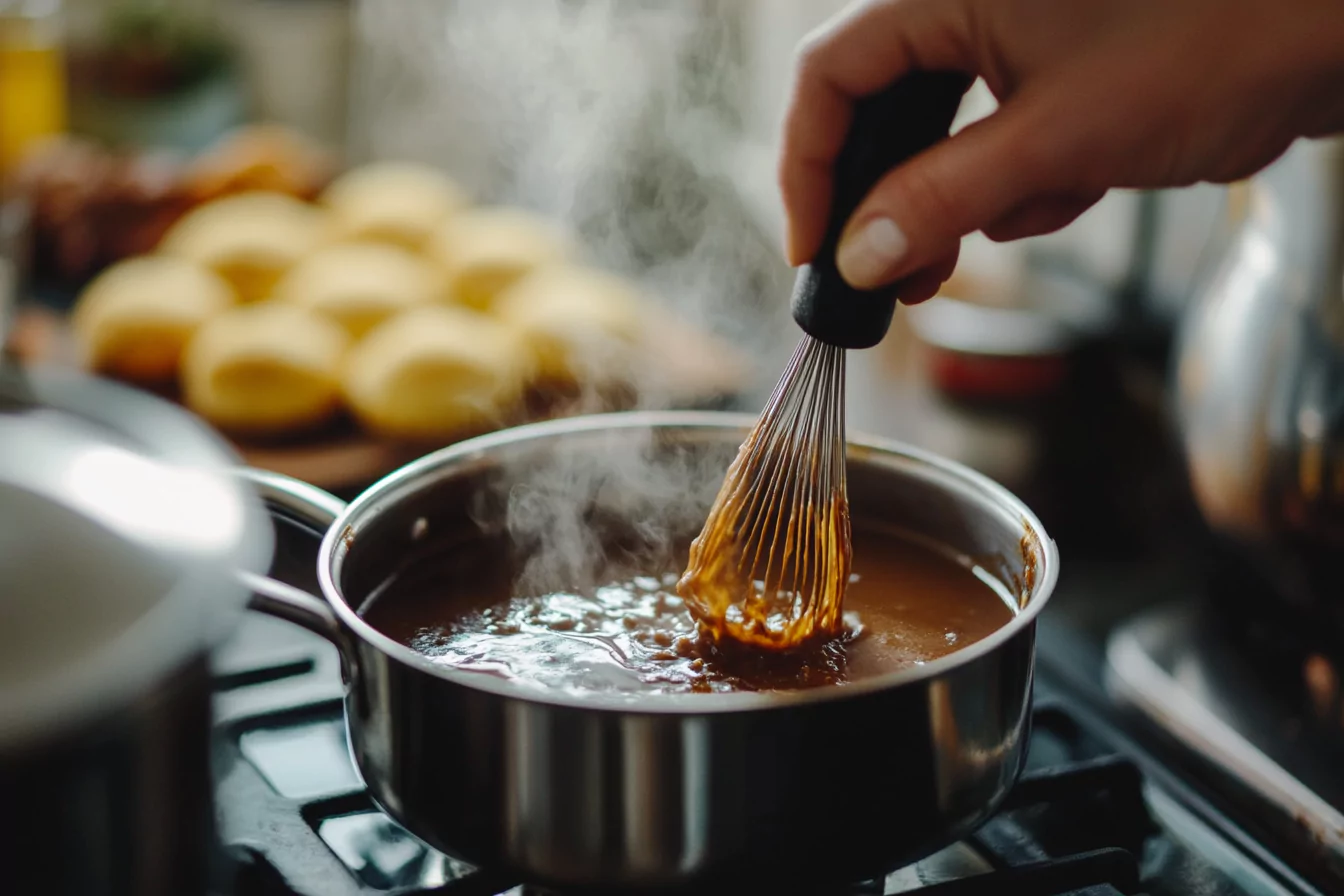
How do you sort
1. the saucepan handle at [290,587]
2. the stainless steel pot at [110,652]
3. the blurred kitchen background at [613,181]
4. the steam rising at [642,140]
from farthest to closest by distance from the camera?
1. the steam rising at [642,140]
2. the blurred kitchen background at [613,181]
3. the saucepan handle at [290,587]
4. the stainless steel pot at [110,652]

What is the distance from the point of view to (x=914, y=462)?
0.62 metres

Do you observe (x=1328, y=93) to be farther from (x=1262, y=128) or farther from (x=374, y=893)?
(x=374, y=893)

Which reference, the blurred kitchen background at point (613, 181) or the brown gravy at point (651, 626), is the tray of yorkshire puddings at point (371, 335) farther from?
the brown gravy at point (651, 626)

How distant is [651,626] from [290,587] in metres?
0.16

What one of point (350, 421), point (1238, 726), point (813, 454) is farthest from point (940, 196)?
point (350, 421)

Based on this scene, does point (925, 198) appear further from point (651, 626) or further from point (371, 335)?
point (371, 335)

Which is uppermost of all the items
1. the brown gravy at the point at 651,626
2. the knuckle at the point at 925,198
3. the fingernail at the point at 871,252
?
the knuckle at the point at 925,198

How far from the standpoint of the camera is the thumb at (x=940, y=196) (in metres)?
0.50

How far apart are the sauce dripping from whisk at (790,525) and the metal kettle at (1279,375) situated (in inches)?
11.2

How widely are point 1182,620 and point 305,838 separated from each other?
1.86 feet

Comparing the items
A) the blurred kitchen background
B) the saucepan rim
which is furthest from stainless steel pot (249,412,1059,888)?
the blurred kitchen background

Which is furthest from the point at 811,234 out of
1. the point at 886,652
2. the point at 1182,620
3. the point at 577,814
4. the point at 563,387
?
the point at 563,387

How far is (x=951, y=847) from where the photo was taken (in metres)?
0.57

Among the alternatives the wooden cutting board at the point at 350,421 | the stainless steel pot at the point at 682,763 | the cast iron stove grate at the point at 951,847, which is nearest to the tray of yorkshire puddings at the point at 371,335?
the wooden cutting board at the point at 350,421
